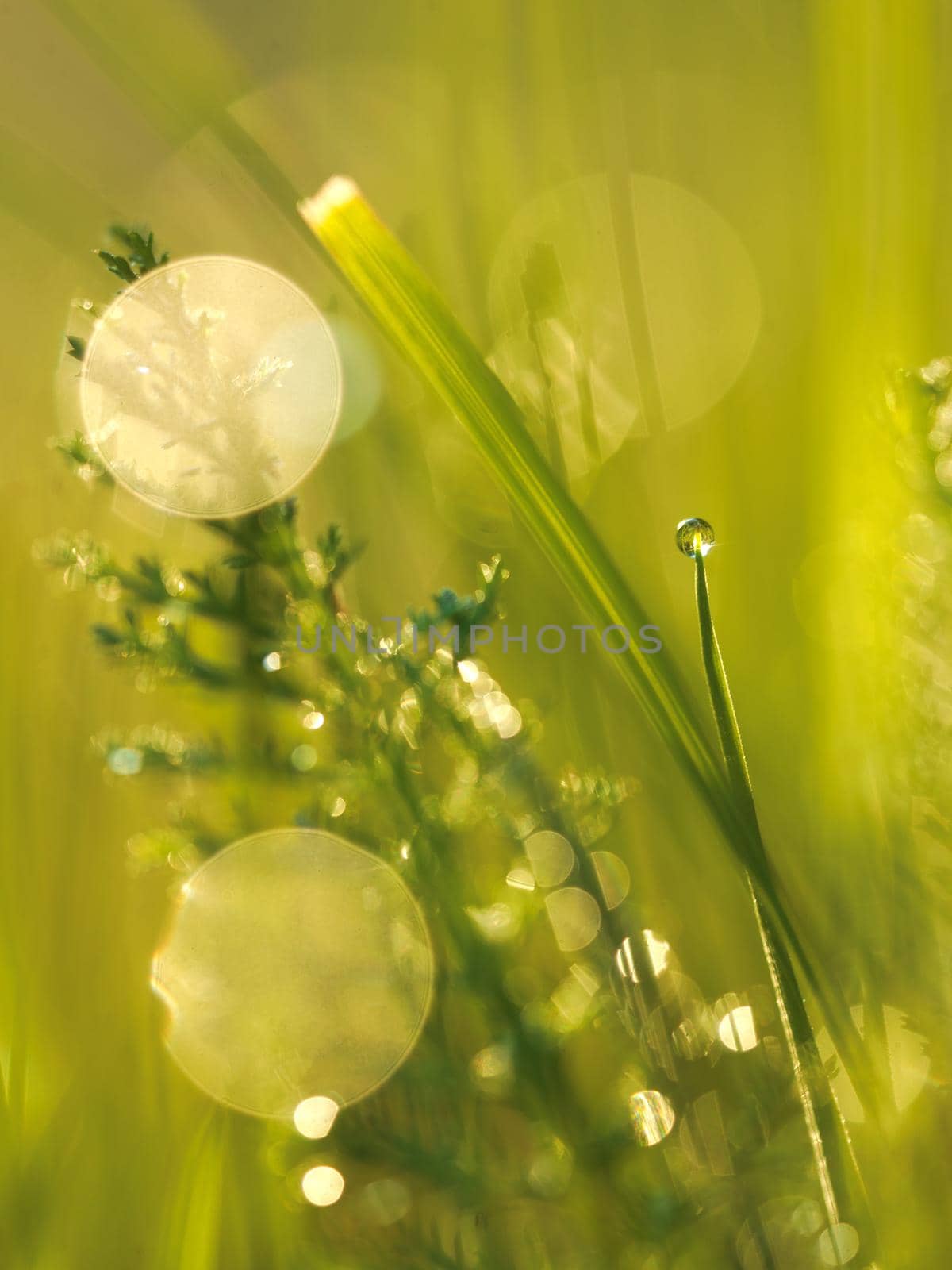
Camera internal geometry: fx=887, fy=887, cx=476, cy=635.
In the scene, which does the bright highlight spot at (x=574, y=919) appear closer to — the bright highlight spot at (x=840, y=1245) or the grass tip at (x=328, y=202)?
the bright highlight spot at (x=840, y=1245)

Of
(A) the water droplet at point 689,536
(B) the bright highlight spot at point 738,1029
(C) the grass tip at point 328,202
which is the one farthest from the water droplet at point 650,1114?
(C) the grass tip at point 328,202

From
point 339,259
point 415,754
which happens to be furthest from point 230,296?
point 415,754

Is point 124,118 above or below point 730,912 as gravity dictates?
above

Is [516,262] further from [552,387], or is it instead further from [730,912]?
[730,912]

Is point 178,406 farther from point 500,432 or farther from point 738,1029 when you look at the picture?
point 738,1029

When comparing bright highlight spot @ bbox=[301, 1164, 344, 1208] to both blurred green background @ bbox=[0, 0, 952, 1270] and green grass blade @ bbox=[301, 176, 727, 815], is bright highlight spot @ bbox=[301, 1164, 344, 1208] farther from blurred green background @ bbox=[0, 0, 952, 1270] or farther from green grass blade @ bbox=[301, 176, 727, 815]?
green grass blade @ bbox=[301, 176, 727, 815]

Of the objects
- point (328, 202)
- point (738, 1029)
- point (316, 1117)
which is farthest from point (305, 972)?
point (328, 202)
